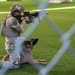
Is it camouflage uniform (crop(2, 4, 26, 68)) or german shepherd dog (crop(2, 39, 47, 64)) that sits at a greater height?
camouflage uniform (crop(2, 4, 26, 68))

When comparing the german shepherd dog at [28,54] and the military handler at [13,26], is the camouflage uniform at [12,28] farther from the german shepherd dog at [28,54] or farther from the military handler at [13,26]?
the german shepherd dog at [28,54]

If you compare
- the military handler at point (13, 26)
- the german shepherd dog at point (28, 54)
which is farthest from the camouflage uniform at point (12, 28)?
the german shepherd dog at point (28, 54)

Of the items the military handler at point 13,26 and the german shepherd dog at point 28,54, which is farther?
the german shepherd dog at point 28,54

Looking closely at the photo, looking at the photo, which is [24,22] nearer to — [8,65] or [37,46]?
[8,65]

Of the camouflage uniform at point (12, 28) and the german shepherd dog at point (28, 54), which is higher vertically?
the camouflage uniform at point (12, 28)

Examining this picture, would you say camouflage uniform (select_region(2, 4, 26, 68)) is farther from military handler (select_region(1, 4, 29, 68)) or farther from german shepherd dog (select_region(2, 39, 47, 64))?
german shepherd dog (select_region(2, 39, 47, 64))

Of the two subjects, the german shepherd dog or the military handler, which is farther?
the german shepherd dog

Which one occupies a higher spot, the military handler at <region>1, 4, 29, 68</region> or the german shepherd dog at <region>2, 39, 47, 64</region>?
the military handler at <region>1, 4, 29, 68</region>

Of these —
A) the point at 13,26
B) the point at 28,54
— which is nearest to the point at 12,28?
the point at 13,26

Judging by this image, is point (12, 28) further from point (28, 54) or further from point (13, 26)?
point (28, 54)

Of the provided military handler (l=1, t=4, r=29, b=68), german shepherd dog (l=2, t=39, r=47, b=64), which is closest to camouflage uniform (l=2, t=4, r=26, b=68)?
military handler (l=1, t=4, r=29, b=68)

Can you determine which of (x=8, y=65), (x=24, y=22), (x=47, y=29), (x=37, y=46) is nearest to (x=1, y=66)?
(x=8, y=65)

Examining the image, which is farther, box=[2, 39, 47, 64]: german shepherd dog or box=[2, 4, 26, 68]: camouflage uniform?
→ box=[2, 39, 47, 64]: german shepherd dog

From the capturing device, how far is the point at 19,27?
396 centimetres
